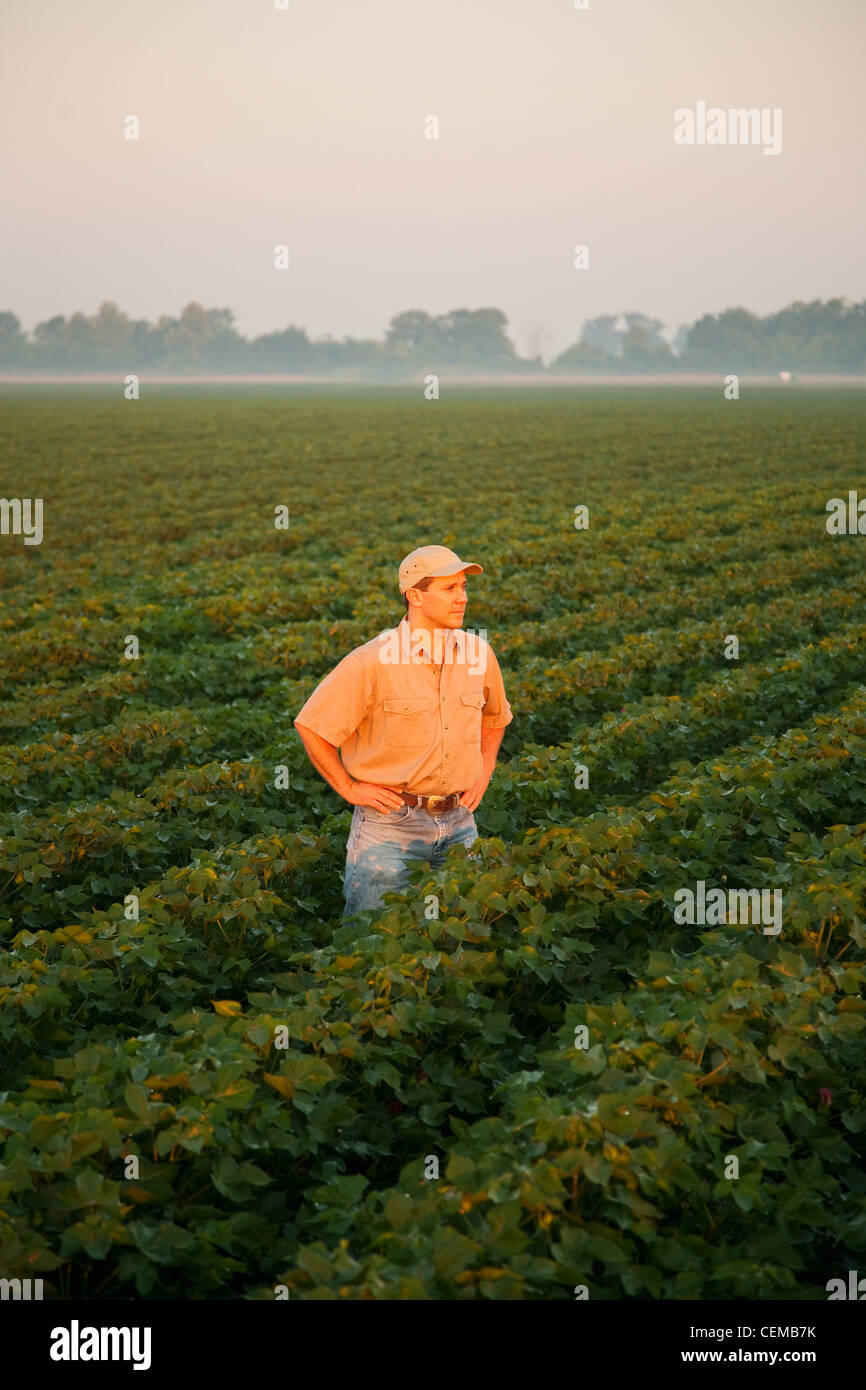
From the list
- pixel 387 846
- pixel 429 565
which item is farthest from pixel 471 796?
pixel 429 565

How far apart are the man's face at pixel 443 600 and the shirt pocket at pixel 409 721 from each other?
1.17ft

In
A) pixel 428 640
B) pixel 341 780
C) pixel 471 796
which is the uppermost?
pixel 428 640

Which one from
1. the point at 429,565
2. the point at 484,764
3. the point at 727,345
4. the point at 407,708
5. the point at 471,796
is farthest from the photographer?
the point at 727,345

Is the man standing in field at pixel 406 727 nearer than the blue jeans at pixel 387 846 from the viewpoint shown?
Yes

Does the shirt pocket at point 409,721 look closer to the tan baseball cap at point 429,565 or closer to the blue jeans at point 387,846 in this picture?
the blue jeans at point 387,846

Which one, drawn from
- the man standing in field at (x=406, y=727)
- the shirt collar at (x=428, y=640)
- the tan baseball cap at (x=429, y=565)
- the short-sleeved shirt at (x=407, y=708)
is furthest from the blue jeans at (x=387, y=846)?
the tan baseball cap at (x=429, y=565)

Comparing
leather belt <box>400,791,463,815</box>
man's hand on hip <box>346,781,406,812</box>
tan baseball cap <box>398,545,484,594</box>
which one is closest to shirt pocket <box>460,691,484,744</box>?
leather belt <box>400,791,463,815</box>

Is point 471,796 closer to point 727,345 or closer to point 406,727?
point 406,727

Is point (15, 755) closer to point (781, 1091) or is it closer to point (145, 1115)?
point (145, 1115)

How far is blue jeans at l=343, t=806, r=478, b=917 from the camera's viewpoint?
5301 mm

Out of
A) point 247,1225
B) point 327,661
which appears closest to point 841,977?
point 247,1225

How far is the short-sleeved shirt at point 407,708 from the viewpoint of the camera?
16.9ft

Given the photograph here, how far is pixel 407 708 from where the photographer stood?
5.15 metres

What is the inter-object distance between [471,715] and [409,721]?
299 mm
